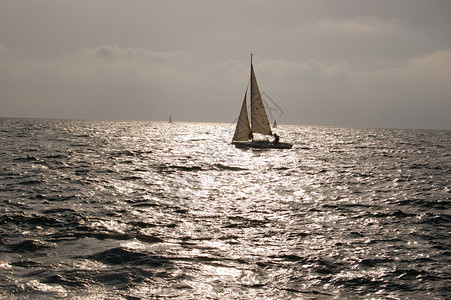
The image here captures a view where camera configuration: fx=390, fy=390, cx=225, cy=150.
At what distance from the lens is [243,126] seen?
57.4 meters

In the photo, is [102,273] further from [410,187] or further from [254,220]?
[410,187]

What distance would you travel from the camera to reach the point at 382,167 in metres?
41.8

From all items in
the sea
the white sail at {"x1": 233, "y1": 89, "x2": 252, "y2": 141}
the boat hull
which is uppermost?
the white sail at {"x1": 233, "y1": 89, "x2": 252, "y2": 141}

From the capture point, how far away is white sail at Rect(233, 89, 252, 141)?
2191 inches

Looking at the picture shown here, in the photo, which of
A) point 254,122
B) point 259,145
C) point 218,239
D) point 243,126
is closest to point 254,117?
point 254,122

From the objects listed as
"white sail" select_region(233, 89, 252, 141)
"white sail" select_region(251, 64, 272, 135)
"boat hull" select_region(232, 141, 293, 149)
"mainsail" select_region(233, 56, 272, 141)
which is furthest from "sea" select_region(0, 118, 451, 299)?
"white sail" select_region(251, 64, 272, 135)

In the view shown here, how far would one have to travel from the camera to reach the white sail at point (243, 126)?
55.7 m

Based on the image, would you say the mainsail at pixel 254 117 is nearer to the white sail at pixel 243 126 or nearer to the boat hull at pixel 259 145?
the white sail at pixel 243 126

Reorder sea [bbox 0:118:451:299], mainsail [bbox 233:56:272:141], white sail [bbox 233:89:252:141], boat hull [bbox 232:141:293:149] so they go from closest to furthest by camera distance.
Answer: sea [bbox 0:118:451:299] < white sail [bbox 233:89:252:141] < boat hull [bbox 232:141:293:149] < mainsail [bbox 233:56:272:141]

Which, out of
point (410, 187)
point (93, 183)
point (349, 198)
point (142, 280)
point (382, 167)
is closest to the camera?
point (142, 280)

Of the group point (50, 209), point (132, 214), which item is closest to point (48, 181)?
point (50, 209)

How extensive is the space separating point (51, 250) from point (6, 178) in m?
16.5

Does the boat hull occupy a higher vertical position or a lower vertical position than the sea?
higher

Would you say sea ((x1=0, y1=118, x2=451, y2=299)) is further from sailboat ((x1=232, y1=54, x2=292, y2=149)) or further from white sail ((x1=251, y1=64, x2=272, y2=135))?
white sail ((x1=251, y1=64, x2=272, y2=135))
